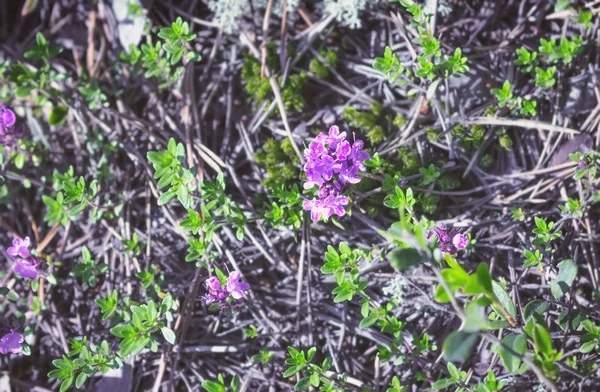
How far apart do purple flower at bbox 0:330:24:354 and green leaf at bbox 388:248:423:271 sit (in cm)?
232

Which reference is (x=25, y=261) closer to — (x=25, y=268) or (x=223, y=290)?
(x=25, y=268)

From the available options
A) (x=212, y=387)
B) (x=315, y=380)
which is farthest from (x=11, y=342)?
(x=315, y=380)

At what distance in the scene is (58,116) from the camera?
3877 millimetres

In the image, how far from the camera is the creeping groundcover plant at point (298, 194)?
10.0ft

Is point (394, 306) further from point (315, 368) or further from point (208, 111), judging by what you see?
point (208, 111)

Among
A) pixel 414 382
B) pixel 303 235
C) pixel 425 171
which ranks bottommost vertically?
pixel 414 382

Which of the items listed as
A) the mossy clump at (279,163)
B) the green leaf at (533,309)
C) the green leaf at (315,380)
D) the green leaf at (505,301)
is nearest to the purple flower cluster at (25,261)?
the mossy clump at (279,163)

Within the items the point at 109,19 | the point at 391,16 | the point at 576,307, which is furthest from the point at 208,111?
the point at 576,307

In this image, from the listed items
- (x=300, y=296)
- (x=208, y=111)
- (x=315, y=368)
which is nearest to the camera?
(x=315, y=368)

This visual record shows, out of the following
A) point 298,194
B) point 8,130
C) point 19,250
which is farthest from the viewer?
point 8,130

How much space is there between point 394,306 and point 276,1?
2164 millimetres

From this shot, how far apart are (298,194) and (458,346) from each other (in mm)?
1385

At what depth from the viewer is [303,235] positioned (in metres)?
3.32

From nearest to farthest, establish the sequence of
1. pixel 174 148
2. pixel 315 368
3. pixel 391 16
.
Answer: pixel 315 368, pixel 174 148, pixel 391 16
